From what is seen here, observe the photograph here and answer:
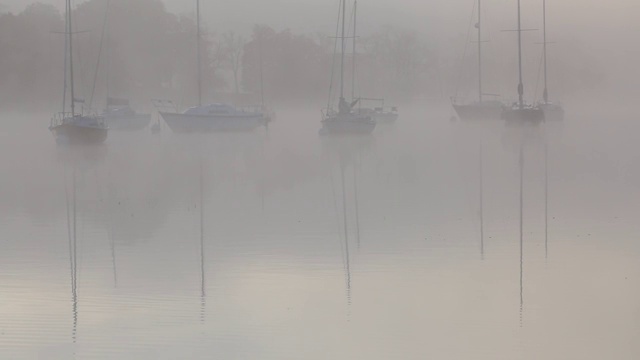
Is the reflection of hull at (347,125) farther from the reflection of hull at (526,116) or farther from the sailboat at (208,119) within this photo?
the reflection of hull at (526,116)

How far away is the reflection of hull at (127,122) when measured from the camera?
7131 cm

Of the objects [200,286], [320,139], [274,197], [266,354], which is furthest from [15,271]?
[320,139]

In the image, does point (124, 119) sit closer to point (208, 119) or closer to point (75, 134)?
point (208, 119)

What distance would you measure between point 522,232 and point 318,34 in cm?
13347

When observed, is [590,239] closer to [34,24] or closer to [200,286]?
[200,286]

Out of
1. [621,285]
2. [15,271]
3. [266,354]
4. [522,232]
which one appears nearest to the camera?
[266,354]

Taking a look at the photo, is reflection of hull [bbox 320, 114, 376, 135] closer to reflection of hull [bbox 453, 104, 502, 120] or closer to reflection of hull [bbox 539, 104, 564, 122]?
reflection of hull [bbox 453, 104, 502, 120]

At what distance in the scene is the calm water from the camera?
12562mm

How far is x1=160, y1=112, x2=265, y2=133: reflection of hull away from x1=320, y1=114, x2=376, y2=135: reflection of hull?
18.9 ft

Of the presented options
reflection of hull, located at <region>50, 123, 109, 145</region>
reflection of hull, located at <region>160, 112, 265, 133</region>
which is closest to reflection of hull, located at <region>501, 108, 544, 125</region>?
reflection of hull, located at <region>160, 112, 265, 133</region>

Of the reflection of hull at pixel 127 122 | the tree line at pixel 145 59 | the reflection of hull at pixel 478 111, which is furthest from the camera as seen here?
the tree line at pixel 145 59

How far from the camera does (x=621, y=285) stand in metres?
15.2

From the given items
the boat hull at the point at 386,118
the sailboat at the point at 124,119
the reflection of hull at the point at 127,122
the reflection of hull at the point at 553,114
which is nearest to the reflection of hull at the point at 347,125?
the sailboat at the point at 124,119

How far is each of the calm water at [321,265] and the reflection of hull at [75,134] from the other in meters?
15.7
